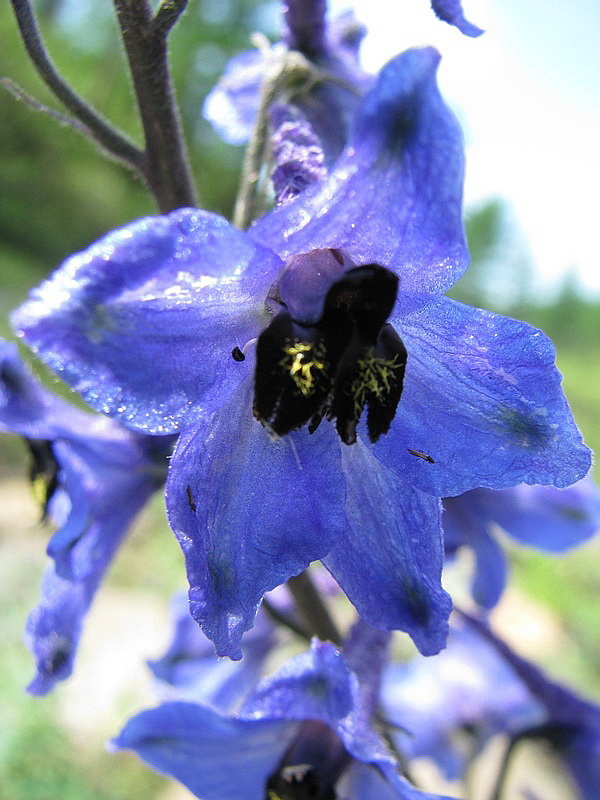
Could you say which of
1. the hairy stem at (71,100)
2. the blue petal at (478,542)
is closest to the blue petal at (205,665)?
the blue petal at (478,542)

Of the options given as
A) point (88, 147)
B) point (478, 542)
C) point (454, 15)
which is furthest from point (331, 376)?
point (88, 147)

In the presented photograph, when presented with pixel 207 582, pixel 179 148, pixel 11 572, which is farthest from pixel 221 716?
pixel 11 572

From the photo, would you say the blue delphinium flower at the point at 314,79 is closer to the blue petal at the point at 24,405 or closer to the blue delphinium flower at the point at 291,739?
the blue petal at the point at 24,405

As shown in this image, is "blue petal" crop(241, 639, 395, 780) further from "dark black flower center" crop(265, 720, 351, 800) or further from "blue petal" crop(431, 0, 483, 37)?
"blue petal" crop(431, 0, 483, 37)

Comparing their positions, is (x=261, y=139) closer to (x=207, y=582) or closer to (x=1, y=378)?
(x=1, y=378)

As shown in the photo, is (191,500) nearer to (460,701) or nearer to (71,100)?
(71,100)

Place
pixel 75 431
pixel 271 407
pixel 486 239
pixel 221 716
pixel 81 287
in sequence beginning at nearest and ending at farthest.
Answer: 1. pixel 81 287
2. pixel 271 407
3. pixel 221 716
4. pixel 75 431
5. pixel 486 239

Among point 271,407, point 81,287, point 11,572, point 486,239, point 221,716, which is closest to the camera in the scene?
point 81,287
